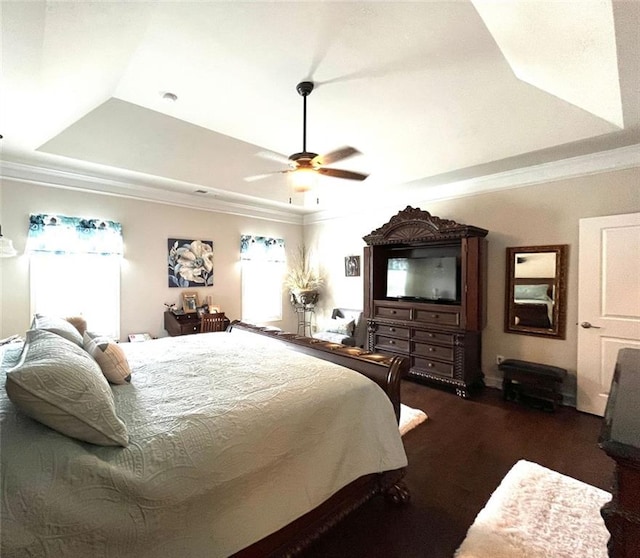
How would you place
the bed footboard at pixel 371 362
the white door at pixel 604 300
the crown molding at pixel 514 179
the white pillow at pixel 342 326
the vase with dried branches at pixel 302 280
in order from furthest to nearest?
the vase with dried branches at pixel 302 280 → the white pillow at pixel 342 326 → the crown molding at pixel 514 179 → the white door at pixel 604 300 → the bed footboard at pixel 371 362

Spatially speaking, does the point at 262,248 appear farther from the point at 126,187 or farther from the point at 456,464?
the point at 456,464

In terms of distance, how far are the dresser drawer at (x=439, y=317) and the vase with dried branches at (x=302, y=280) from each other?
228 centimetres

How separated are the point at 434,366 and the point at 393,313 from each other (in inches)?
34.8

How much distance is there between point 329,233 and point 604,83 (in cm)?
432

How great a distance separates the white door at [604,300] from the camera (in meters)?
3.00

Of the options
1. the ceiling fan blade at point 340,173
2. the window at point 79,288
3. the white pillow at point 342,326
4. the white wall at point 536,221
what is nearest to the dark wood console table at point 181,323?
the window at point 79,288

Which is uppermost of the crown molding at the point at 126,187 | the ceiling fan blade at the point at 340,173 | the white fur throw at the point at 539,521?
the crown molding at the point at 126,187

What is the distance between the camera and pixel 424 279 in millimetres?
4395

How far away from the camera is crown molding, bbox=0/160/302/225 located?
137 inches

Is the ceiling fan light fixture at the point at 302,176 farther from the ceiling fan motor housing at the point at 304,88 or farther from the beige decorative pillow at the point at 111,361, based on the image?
the beige decorative pillow at the point at 111,361

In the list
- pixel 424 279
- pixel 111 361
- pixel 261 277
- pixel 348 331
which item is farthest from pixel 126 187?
pixel 424 279

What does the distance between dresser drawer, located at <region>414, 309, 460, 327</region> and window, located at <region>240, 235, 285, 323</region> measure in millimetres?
2825

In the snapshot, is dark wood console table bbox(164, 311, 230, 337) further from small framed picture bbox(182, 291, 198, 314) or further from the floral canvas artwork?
the floral canvas artwork

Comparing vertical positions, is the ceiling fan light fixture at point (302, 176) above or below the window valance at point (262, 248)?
above
